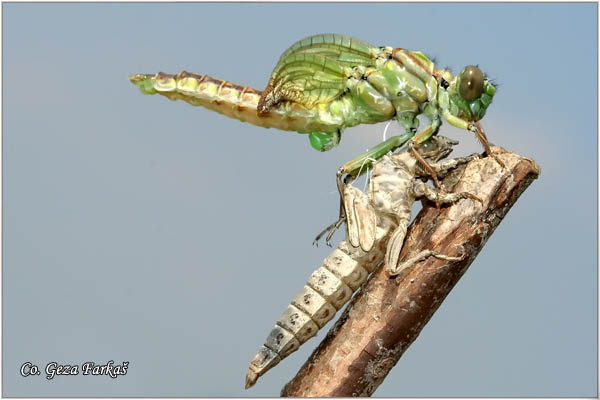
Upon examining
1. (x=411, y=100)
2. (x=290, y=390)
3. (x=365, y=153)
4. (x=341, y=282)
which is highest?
(x=411, y=100)

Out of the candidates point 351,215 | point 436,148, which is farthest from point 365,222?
point 436,148

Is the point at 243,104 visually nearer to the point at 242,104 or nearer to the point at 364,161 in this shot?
the point at 242,104

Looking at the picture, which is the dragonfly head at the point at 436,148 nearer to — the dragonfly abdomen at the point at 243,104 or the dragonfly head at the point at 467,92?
the dragonfly head at the point at 467,92

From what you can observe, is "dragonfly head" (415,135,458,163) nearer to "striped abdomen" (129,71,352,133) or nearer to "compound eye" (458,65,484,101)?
"compound eye" (458,65,484,101)

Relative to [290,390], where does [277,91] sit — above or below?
above

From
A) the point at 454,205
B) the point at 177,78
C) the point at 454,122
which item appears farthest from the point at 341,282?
the point at 177,78

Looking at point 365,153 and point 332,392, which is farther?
point 365,153

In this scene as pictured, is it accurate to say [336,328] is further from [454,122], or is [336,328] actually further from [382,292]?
[454,122]
